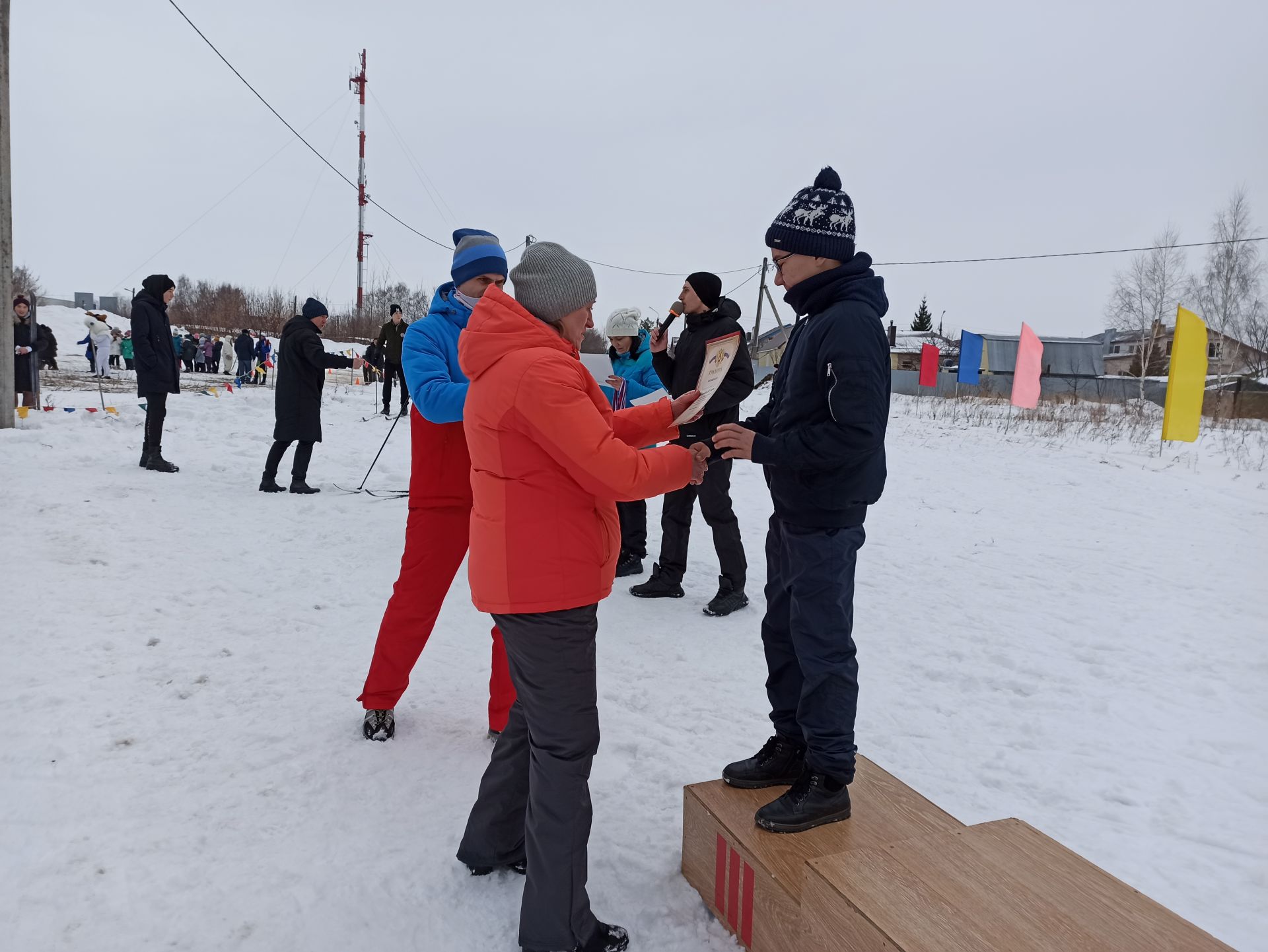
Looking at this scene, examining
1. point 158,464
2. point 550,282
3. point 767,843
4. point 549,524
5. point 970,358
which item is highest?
point 970,358

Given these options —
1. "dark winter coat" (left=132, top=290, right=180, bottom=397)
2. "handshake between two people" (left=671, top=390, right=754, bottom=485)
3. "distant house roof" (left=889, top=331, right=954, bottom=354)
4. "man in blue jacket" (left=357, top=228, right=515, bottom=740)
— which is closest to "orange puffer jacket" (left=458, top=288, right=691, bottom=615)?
"handshake between two people" (left=671, top=390, right=754, bottom=485)

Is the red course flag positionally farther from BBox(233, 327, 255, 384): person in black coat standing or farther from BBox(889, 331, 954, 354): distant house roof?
BBox(889, 331, 954, 354): distant house roof

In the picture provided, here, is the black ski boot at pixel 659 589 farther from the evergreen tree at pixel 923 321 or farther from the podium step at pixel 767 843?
the evergreen tree at pixel 923 321

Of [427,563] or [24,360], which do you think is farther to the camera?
[24,360]

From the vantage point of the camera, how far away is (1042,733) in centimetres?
352

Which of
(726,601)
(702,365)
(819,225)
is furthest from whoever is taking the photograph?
(726,601)

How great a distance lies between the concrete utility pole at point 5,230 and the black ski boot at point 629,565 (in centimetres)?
835

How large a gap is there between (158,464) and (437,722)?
666 cm

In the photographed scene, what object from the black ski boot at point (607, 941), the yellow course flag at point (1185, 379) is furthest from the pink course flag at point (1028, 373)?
the black ski boot at point (607, 941)

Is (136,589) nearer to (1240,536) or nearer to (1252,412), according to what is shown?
(1240,536)

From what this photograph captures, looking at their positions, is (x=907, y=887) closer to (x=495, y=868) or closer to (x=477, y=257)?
(x=495, y=868)

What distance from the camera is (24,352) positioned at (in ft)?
34.4

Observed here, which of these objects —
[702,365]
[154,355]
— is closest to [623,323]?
[702,365]

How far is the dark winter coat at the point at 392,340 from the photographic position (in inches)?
514
